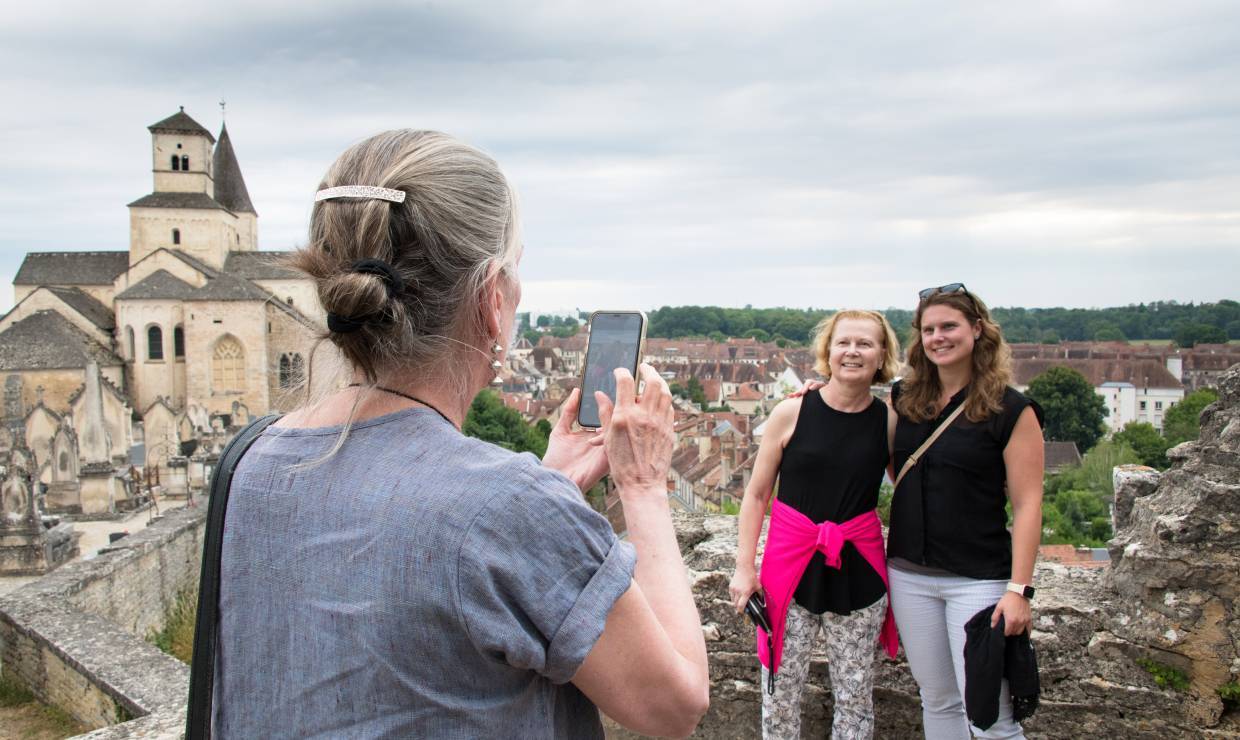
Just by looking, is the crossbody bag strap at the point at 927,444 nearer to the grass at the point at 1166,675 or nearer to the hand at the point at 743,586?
the hand at the point at 743,586

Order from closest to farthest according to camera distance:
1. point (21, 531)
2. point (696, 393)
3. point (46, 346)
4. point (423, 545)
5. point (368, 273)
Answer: point (423, 545) → point (368, 273) → point (21, 531) → point (46, 346) → point (696, 393)

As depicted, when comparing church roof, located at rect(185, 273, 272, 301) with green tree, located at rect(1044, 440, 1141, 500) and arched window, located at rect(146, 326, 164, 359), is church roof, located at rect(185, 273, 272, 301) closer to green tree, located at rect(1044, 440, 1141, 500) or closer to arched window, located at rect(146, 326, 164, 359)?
arched window, located at rect(146, 326, 164, 359)

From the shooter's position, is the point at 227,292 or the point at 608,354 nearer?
the point at 608,354

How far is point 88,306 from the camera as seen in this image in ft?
143

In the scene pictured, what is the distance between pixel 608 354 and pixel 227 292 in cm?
4368

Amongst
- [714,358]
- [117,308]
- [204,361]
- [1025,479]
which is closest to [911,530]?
[1025,479]

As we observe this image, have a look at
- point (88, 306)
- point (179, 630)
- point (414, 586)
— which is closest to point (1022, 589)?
point (414, 586)

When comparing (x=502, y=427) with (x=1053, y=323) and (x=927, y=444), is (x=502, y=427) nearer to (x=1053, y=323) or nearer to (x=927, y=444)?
(x=927, y=444)

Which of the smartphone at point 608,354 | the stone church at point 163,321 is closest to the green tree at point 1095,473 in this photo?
the stone church at point 163,321

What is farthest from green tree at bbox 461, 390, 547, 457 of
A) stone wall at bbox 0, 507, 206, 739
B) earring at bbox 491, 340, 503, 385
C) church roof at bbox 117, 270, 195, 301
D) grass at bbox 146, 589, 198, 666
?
earring at bbox 491, 340, 503, 385

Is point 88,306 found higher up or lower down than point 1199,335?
higher up

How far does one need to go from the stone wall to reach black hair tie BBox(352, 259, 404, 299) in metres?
3.29

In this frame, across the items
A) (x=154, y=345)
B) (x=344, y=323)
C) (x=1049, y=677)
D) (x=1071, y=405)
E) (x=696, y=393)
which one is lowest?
(x=696, y=393)

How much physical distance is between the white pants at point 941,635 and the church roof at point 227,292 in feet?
138
